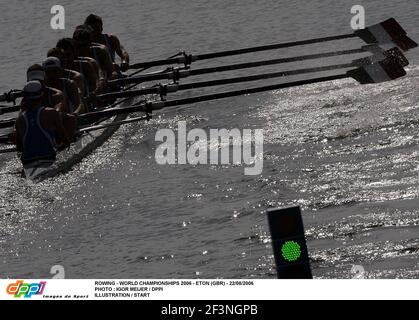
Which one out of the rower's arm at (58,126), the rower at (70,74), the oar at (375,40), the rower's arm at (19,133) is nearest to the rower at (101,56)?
the oar at (375,40)

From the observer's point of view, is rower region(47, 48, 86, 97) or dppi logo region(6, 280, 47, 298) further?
rower region(47, 48, 86, 97)

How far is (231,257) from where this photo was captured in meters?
14.0

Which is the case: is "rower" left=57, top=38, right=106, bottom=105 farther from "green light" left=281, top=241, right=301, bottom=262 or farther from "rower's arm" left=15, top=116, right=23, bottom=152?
"green light" left=281, top=241, right=301, bottom=262

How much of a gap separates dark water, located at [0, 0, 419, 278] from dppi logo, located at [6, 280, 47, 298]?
3282 mm

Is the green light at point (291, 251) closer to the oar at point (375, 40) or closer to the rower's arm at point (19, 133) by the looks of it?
the rower's arm at point (19, 133)

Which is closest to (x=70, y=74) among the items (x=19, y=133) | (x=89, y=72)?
(x=89, y=72)

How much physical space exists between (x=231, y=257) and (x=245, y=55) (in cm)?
1644

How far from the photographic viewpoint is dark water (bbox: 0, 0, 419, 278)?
45.5 feet

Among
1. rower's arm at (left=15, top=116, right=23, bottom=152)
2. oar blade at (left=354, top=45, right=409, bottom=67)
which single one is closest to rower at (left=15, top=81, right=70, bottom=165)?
rower's arm at (left=15, top=116, right=23, bottom=152)

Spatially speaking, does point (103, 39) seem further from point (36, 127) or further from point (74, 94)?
point (36, 127)

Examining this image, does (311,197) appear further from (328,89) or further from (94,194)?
(328,89)

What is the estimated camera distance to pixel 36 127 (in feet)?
60.1

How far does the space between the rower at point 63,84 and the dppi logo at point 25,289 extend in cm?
957

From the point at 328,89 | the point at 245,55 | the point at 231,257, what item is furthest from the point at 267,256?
the point at 245,55
